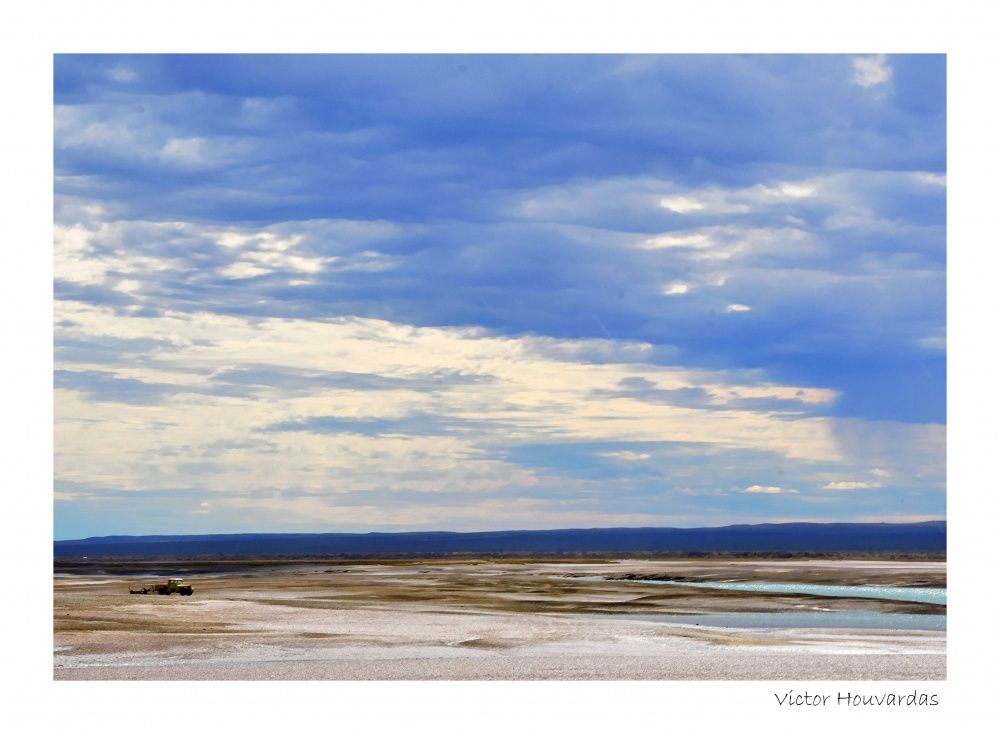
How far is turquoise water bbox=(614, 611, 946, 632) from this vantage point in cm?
3775

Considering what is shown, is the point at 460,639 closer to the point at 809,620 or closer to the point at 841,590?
the point at 809,620

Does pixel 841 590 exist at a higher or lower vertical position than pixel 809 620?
lower

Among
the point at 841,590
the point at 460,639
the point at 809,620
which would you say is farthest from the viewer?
the point at 841,590

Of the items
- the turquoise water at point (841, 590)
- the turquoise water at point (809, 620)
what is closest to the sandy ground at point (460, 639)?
the turquoise water at point (809, 620)

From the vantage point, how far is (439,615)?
40219 millimetres

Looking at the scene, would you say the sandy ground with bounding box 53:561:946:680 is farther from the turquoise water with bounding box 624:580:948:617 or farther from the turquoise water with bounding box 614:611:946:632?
the turquoise water with bounding box 624:580:948:617

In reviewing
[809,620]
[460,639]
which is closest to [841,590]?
[809,620]

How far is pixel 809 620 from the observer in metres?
39.6

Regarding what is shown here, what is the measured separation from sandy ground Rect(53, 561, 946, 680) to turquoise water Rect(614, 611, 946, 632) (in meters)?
1.42

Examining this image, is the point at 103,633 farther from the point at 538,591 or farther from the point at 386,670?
the point at 538,591

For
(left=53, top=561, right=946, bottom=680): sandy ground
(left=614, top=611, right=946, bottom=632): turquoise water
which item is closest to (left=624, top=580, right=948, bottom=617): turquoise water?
→ (left=53, top=561, right=946, bottom=680): sandy ground

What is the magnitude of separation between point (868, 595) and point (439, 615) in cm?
2280

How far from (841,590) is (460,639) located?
A: 2867 cm
